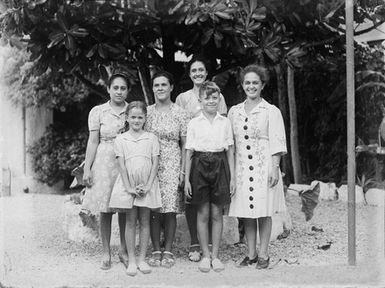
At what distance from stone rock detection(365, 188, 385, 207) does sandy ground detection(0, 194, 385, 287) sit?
0.42 meters

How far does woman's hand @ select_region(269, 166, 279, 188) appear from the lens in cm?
457

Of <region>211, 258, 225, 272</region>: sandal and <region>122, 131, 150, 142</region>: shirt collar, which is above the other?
<region>122, 131, 150, 142</region>: shirt collar

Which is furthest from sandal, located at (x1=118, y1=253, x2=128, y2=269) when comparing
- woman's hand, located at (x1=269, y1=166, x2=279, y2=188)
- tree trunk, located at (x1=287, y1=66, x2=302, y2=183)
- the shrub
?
the shrub

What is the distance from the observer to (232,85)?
249 inches

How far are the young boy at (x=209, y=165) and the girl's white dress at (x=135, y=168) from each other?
27 cm

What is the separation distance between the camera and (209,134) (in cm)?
458

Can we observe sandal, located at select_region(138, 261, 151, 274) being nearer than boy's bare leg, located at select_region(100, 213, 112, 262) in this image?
Yes

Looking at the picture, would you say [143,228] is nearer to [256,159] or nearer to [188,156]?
[188,156]

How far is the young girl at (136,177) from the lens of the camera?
14.7 ft

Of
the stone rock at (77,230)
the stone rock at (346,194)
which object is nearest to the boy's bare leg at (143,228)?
the stone rock at (77,230)

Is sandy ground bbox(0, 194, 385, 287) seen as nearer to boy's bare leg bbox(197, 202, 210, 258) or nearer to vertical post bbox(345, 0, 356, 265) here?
boy's bare leg bbox(197, 202, 210, 258)

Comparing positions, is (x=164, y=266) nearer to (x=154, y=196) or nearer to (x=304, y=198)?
(x=154, y=196)

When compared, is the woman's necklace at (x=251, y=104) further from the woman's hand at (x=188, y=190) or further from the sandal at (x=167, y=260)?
the sandal at (x=167, y=260)

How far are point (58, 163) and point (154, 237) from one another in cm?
519
